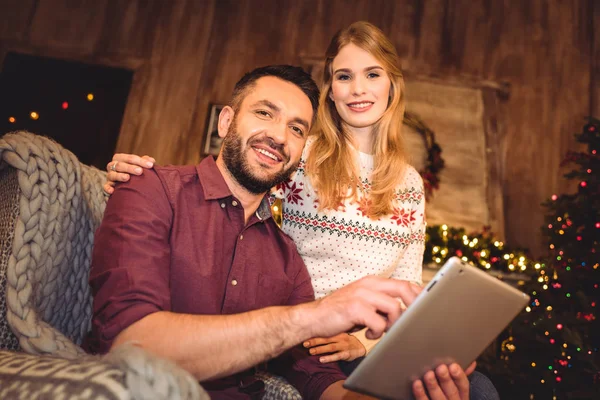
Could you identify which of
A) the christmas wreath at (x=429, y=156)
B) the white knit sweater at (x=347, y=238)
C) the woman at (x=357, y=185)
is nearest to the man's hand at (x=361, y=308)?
the woman at (x=357, y=185)

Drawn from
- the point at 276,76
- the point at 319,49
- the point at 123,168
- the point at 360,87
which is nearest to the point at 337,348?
the point at 123,168

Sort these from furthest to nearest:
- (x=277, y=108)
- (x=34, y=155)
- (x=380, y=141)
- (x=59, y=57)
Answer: (x=59, y=57), (x=380, y=141), (x=277, y=108), (x=34, y=155)

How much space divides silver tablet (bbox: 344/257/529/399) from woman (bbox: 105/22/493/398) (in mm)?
471

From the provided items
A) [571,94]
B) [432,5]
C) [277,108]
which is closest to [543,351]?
[277,108]

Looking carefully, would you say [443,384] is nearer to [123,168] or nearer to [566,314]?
[123,168]

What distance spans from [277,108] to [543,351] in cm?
250

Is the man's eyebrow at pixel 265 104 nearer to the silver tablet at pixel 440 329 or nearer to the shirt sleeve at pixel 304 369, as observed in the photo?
the shirt sleeve at pixel 304 369

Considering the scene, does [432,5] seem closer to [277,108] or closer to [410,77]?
[410,77]

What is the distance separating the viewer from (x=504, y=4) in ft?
17.0

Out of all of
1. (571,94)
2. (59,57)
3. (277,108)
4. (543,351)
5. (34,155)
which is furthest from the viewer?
(571,94)

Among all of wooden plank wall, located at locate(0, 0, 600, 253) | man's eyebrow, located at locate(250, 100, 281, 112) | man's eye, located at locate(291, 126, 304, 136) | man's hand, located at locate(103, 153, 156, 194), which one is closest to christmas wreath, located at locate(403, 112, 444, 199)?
wooden plank wall, located at locate(0, 0, 600, 253)

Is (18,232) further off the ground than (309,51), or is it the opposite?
(309,51)

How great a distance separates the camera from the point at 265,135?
1.54 metres

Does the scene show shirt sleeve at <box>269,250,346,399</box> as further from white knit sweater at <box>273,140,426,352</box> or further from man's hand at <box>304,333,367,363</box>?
white knit sweater at <box>273,140,426,352</box>
